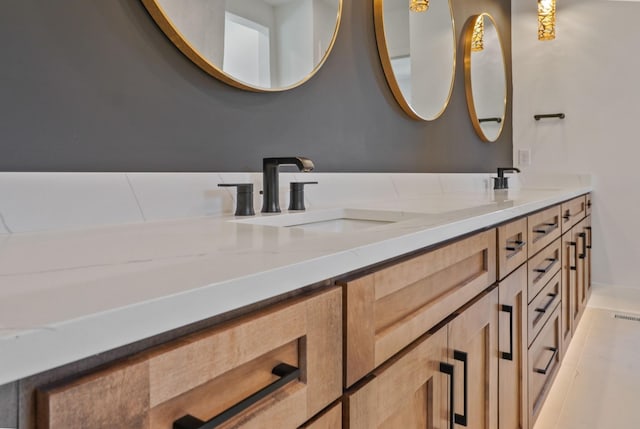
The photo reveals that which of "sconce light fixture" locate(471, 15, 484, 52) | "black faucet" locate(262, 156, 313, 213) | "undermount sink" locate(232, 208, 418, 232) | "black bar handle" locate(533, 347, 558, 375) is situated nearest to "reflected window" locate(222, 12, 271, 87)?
"black faucet" locate(262, 156, 313, 213)

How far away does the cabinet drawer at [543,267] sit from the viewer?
143cm

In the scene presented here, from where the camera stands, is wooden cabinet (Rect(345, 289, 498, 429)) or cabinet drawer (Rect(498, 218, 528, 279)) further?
cabinet drawer (Rect(498, 218, 528, 279))

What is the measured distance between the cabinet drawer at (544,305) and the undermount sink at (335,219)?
2.12 feet

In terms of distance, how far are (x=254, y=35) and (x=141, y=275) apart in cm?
93

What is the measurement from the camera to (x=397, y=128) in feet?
6.05

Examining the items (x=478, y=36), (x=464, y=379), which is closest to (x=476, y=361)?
(x=464, y=379)

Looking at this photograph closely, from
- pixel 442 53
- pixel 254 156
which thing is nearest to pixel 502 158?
pixel 442 53

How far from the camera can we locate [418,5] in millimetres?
1962

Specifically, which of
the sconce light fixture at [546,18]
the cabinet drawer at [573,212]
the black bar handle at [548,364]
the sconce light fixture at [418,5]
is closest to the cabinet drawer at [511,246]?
the black bar handle at [548,364]

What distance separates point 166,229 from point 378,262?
15.2 inches

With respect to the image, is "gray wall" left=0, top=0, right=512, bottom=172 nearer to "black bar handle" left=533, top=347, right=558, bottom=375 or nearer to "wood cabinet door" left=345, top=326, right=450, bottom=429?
"wood cabinet door" left=345, top=326, right=450, bottom=429

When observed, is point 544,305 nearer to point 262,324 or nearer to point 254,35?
point 254,35

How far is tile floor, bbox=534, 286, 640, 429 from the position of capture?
1604mm

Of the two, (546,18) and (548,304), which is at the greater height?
(546,18)
